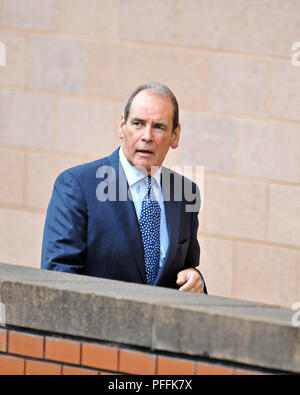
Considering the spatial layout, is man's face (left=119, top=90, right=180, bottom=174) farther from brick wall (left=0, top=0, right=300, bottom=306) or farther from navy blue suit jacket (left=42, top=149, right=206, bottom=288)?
brick wall (left=0, top=0, right=300, bottom=306)

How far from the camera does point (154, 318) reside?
3510 mm

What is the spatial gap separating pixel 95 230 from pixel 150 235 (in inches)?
10.1

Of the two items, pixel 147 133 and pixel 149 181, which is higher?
pixel 147 133

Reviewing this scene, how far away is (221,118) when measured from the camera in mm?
6453

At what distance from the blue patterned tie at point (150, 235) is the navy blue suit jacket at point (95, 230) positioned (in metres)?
0.04

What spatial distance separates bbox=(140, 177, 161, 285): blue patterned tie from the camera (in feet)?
14.3

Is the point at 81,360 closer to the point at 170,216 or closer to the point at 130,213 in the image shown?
the point at 130,213

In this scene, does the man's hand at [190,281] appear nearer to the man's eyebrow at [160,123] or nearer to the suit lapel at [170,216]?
the suit lapel at [170,216]

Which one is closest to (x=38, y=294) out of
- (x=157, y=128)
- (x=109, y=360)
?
(x=109, y=360)

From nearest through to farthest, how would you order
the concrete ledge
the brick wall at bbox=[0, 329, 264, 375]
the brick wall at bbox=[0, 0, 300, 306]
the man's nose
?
the concrete ledge → the brick wall at bbox=[0, 329, 264, 375] → the man's nose → the brick wall at bbox=[0, 0, 300, 306]

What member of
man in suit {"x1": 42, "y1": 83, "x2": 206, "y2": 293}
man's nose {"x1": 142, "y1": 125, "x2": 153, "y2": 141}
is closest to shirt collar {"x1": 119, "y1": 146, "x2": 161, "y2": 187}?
man in suit {"x1": 42, "y1": 83, "x2": 206, "y2": 293}

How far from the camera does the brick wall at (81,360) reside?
3.51 m

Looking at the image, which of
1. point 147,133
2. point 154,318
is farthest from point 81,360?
point 147,133
